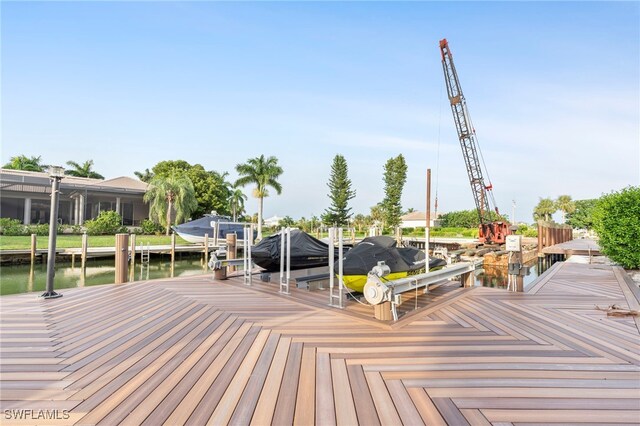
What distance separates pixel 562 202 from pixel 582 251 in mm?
56305

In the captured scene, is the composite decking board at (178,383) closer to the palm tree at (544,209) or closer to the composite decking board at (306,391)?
the composite decking board at (306,391)

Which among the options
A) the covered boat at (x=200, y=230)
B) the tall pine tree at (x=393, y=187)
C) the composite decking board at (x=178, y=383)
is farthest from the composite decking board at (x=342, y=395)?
the tall pine tree at (x=393, y=187)

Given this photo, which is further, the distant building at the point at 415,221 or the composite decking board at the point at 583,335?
the distant building at the point at 415,221

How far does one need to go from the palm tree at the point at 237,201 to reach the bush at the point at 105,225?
18.4m

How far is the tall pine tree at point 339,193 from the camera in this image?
144 ft

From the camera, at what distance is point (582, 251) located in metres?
15.5

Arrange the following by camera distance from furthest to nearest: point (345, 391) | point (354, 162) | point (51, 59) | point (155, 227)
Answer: point (354, 162) < point (155, 227) < point (51, 59) < point (345, 391)

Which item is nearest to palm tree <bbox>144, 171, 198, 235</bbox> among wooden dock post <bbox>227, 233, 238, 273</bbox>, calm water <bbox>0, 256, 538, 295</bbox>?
calm water <bbox>0, 256, 538, 295</bbox>

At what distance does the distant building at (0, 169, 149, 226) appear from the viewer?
860 inches

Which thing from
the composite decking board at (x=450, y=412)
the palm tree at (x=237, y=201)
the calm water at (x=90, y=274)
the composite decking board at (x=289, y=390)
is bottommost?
the calm water at (x=90, y=274)

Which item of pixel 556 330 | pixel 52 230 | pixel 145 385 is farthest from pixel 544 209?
pixel 145 385

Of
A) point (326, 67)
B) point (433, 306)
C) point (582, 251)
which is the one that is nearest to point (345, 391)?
point (433, 306)

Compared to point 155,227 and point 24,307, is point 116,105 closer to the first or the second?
point 24,307

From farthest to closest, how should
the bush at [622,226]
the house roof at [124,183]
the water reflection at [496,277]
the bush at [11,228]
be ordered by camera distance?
the house roof at [124,183] < the bush at [11,228] < the water reflection at [496,277] < the bush at [622,226]
